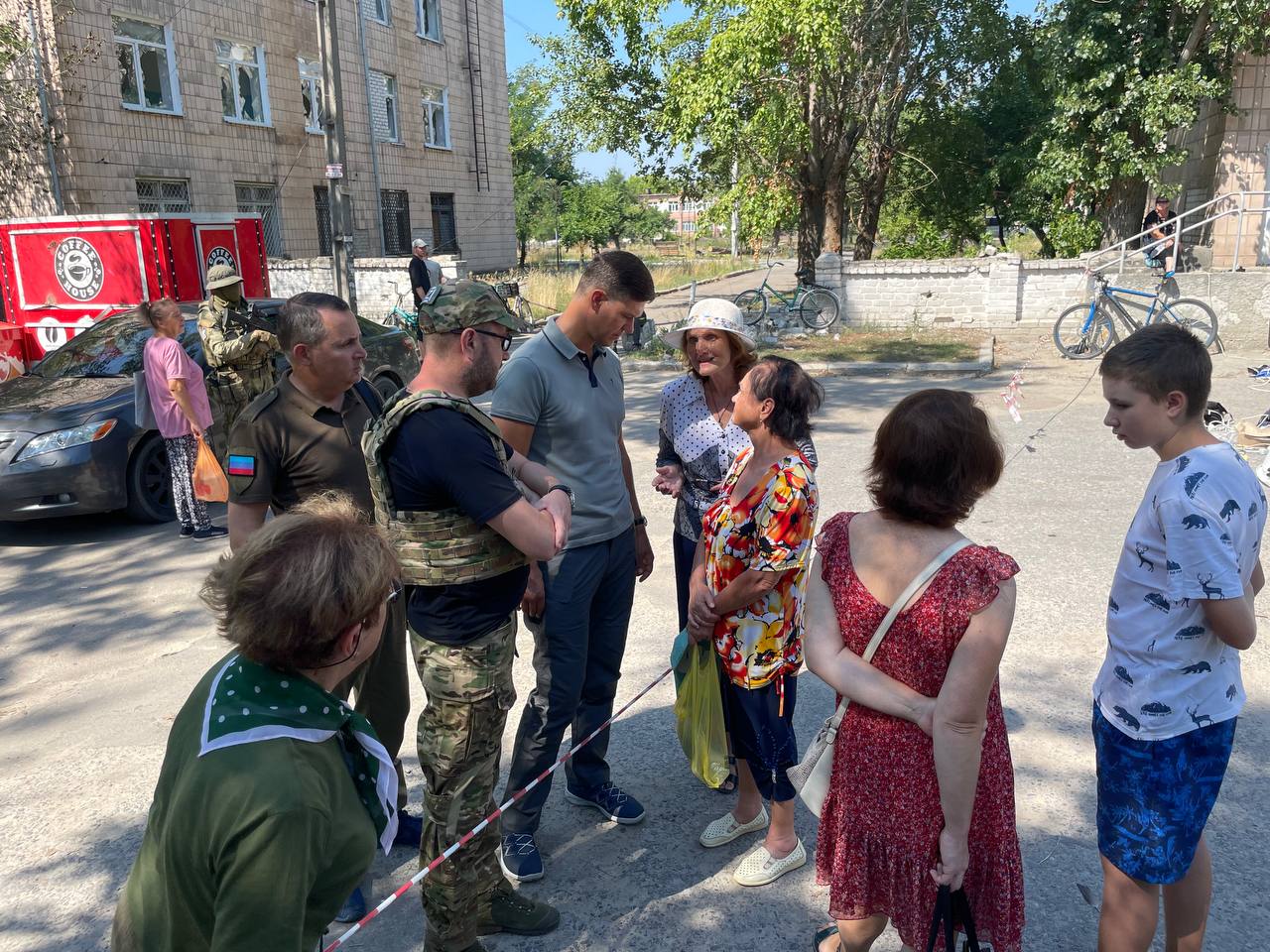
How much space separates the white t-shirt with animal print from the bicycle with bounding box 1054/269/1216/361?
1208cm

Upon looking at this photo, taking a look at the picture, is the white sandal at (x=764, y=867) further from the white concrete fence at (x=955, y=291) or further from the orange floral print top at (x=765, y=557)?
the white concrete fence at (x=955, y=291)

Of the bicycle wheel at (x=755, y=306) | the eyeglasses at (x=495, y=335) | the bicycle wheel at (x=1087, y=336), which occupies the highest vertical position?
the eyeglasses at (x=495, y=335)

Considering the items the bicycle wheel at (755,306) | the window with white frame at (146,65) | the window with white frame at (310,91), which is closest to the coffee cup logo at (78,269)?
the window with white frame at (146,65)

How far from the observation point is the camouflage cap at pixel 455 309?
7.95ft

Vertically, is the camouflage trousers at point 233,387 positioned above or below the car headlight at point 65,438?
above

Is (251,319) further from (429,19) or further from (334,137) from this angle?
(429,19)

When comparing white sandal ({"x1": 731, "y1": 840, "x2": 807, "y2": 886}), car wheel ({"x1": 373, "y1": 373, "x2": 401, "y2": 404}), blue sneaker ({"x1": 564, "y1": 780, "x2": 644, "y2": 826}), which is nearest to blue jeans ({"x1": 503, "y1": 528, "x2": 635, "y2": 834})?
blue sneaker ({"x1": 564, "y1": 780, "x2": 644, "y2": 826})

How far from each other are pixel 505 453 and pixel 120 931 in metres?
1.37

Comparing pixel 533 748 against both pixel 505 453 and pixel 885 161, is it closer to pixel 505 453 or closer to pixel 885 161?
pixel 505 453

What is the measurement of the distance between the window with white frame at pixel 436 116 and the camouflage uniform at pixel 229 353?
21.6 meters

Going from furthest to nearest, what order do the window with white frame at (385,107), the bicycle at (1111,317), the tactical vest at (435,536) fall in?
the window with white frame at (385,107)
the bicycle at (1111,317)
the tactical vest at (435,536)

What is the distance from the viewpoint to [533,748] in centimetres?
314

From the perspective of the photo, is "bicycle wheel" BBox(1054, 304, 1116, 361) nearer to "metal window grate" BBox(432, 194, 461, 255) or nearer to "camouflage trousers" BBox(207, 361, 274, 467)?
"camouflage trousers" BBox(207, 361, 274, 467)

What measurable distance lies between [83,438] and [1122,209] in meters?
18.5
